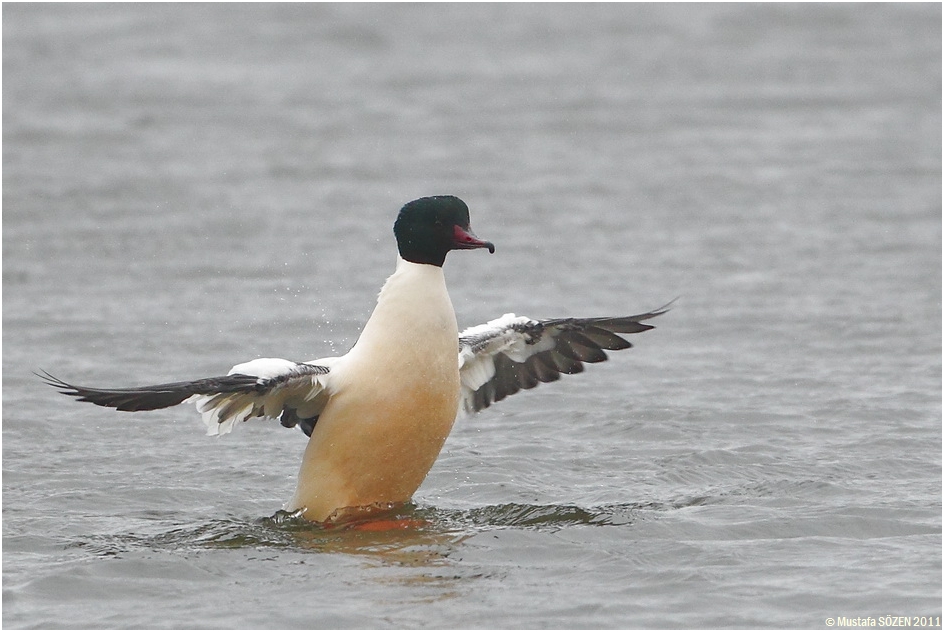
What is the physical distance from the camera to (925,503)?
9141mm

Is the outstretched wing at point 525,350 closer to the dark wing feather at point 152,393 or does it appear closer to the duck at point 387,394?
the duck at point 387,394

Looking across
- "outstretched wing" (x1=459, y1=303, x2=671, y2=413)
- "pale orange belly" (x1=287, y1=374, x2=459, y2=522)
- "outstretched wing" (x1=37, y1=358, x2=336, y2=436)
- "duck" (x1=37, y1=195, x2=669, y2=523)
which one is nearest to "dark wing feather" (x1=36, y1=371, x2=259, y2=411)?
"outstretched wing" (x1=37, y1=358, x2=336, y2=436)

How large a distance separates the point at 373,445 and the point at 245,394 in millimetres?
812

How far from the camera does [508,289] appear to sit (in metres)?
14.8

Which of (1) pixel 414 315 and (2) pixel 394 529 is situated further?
(2) pixel 394 529

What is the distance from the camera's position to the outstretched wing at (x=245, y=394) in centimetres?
761

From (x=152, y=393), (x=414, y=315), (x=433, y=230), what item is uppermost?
(x=433, y=230)

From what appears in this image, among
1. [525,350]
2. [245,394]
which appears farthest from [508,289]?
[245,394]

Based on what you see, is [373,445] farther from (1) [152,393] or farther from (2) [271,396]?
(1) [152,393]

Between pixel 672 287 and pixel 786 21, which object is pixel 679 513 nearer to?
pixel 672 287

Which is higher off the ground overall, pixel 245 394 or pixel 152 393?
pixel 152 393

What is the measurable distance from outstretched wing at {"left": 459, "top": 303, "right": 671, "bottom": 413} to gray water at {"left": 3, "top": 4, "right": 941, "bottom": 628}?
587 millimetres

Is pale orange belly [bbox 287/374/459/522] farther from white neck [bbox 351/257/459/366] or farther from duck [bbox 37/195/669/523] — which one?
white neck [bbox 351/257/459/366]

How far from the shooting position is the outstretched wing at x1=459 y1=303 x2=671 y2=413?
949cm
